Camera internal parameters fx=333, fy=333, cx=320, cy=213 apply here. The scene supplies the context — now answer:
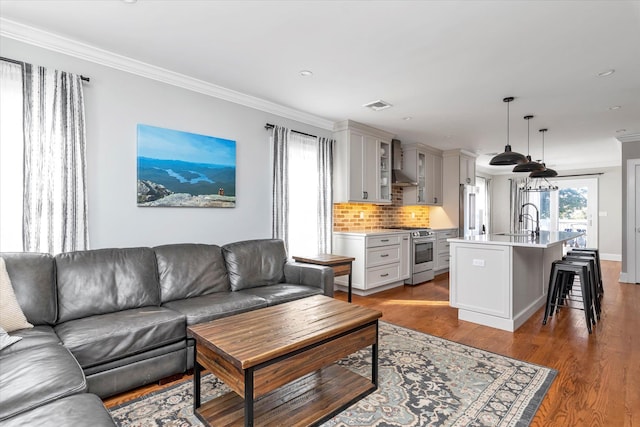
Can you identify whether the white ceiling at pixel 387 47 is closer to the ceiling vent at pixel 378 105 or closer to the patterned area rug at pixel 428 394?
the ceiling vent at pixel 378 105

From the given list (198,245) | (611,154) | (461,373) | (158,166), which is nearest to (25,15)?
(158,166)

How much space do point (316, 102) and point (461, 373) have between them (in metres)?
3.22

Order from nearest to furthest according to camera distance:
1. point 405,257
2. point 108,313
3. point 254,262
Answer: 1. point 108,313
2. point 254,262
3. point 405,257

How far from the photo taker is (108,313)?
2426 millimetres

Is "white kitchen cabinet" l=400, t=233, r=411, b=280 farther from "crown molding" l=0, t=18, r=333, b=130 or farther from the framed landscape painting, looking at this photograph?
the framed landscape painting

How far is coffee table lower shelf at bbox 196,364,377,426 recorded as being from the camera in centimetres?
185

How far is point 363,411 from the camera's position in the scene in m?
1.96

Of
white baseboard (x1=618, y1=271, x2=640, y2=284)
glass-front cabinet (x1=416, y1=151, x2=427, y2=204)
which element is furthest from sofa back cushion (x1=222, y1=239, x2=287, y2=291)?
white baseboard (x1=618, y1=271, x2=640, y2=284)

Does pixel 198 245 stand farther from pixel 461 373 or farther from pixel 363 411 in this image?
pixel 461 373

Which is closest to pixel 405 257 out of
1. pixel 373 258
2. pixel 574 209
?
pixel 373 258

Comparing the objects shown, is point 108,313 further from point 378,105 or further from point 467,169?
point 467,169

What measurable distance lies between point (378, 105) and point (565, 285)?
318cm

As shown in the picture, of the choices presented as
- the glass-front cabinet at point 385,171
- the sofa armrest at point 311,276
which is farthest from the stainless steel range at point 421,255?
the sofa armrest at point 311,276

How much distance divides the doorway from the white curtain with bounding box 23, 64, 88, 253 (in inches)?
398
